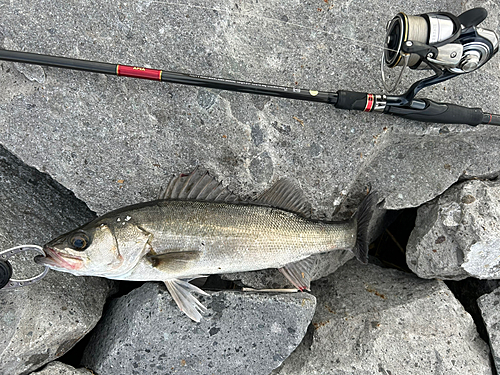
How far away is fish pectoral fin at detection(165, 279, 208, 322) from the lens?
2525 mm

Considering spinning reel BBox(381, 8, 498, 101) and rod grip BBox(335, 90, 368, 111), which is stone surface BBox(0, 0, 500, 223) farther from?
spinning reel BBox(381, 8, 498, 101)

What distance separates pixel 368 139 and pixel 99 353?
2343mm

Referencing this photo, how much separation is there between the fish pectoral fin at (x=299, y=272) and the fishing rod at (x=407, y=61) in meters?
1.10

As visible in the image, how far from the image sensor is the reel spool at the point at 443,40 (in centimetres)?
234

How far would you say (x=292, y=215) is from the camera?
262 cm

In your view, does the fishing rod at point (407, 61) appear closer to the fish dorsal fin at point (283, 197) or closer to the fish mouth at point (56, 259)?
the fish dorsal fin at point (283, 197)

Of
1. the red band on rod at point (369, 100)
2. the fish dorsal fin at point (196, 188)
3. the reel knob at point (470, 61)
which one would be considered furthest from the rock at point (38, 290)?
the reel knob at point (470, 61)

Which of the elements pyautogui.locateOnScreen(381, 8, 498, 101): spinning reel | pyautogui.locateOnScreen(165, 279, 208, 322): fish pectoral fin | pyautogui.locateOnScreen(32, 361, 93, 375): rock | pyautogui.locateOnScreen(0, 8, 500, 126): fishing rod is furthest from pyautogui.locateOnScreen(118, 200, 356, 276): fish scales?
pyautogui.locateOnScreen(381, 8, 498, 101): spinning reel

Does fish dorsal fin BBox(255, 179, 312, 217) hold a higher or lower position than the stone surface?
lower

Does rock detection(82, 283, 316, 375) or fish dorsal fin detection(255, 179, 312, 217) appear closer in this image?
rock detection(82, 283, 316, 375)

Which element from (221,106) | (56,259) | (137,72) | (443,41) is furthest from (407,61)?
(56,259)

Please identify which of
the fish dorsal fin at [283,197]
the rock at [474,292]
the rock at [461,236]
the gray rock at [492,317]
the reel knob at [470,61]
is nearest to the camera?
the reel knob at [470,61]

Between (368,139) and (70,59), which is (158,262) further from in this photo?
(368,139)

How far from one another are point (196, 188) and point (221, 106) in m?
0.59
